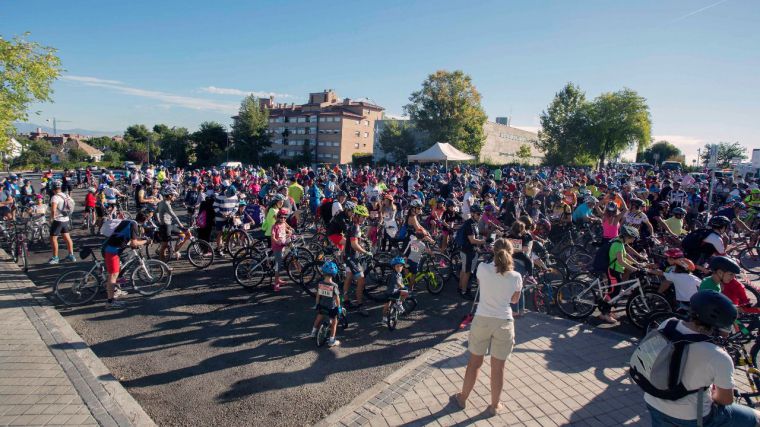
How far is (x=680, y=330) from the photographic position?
269 centimetres

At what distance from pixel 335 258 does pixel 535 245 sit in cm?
398

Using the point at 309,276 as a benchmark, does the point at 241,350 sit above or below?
below

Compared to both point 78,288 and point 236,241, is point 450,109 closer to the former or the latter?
point 236,241

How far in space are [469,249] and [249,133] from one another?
62887 millimetres

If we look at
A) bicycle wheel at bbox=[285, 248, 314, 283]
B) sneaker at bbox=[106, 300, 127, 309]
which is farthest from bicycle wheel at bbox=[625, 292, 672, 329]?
sneaker at bbox=[106, 300, 127, 309]

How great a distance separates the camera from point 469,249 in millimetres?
7617

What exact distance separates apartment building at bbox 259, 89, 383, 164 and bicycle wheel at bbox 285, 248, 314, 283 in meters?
63.0

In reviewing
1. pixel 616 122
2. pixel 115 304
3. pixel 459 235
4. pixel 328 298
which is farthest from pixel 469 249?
pixel 616 122

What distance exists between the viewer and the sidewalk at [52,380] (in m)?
4.05

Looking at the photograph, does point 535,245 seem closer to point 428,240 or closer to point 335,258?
point 428,240

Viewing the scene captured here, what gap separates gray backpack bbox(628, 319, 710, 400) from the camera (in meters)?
2.62

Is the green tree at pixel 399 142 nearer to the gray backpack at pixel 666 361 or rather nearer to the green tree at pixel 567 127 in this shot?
the green tree at pixel 567 127

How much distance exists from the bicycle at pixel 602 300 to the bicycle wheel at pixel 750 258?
606 centimetres

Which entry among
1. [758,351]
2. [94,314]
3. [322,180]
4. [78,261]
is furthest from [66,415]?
[322,180]
